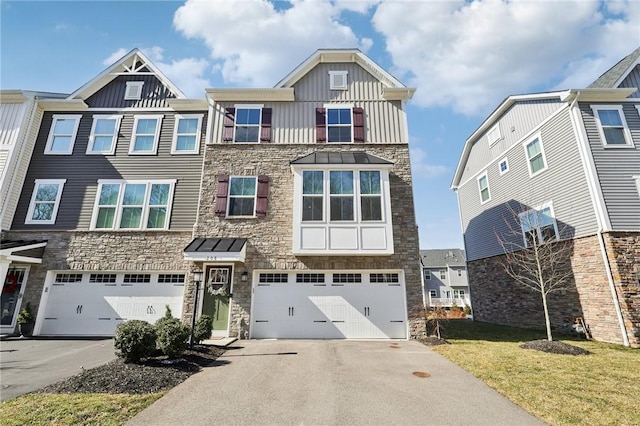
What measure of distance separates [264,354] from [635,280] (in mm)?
12645

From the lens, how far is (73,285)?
1183 centimetres

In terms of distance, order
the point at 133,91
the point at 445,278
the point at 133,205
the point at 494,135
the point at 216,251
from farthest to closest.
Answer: the point at 445,278, the point at 494,135, the point at 133,91, the point at 133,205, the point at 216,251

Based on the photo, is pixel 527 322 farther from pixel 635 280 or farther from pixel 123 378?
pixel 123 378

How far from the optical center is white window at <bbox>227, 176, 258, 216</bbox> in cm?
1205

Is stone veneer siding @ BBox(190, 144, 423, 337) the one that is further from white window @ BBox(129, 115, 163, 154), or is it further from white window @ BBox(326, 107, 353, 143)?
white window @ BBox(129, 115, 163, 154)

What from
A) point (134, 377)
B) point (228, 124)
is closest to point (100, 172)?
point (228, 124)

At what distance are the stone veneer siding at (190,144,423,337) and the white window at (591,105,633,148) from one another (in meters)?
7.70

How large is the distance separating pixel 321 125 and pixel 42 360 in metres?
12.0

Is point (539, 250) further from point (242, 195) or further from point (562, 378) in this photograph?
point (242, 195)

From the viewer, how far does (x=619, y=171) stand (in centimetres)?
1136

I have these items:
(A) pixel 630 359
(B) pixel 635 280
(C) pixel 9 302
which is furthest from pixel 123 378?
(B) pixel 635 280

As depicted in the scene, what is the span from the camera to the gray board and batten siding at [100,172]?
1248 cm

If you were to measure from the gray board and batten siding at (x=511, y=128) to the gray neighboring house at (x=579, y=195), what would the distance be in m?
0.05

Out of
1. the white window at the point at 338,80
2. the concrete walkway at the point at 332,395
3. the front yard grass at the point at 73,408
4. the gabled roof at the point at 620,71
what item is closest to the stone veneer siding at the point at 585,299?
the gabled roof at the point at 620,71
